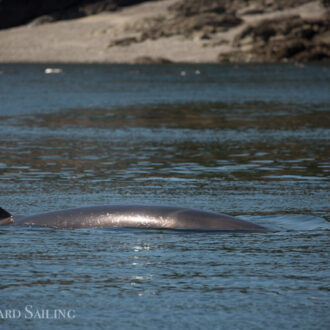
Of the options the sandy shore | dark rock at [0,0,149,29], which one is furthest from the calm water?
dark rock at [0,0,149,29]

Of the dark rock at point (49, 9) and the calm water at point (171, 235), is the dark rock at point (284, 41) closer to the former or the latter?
the dark rock at point (49, 9)

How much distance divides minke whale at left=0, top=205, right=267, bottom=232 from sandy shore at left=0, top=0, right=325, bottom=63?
5168 inches

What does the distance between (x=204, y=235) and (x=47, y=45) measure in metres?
148

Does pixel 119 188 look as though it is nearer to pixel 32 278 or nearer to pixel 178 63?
pixel 32 278

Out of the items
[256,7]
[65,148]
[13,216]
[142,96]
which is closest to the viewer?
[13,216]

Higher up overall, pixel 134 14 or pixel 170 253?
Answer: pixel 134 14

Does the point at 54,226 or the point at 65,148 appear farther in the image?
the point at 65,148

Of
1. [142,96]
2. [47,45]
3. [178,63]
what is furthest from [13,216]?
[47,45]

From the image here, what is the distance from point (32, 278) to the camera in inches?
378

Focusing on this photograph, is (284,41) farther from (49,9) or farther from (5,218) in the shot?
(5,218)

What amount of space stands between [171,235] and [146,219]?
21.0 inches

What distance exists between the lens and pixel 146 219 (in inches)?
483

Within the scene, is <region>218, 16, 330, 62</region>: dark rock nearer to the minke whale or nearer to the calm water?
the calm water

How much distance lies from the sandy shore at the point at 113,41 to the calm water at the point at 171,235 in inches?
4485
